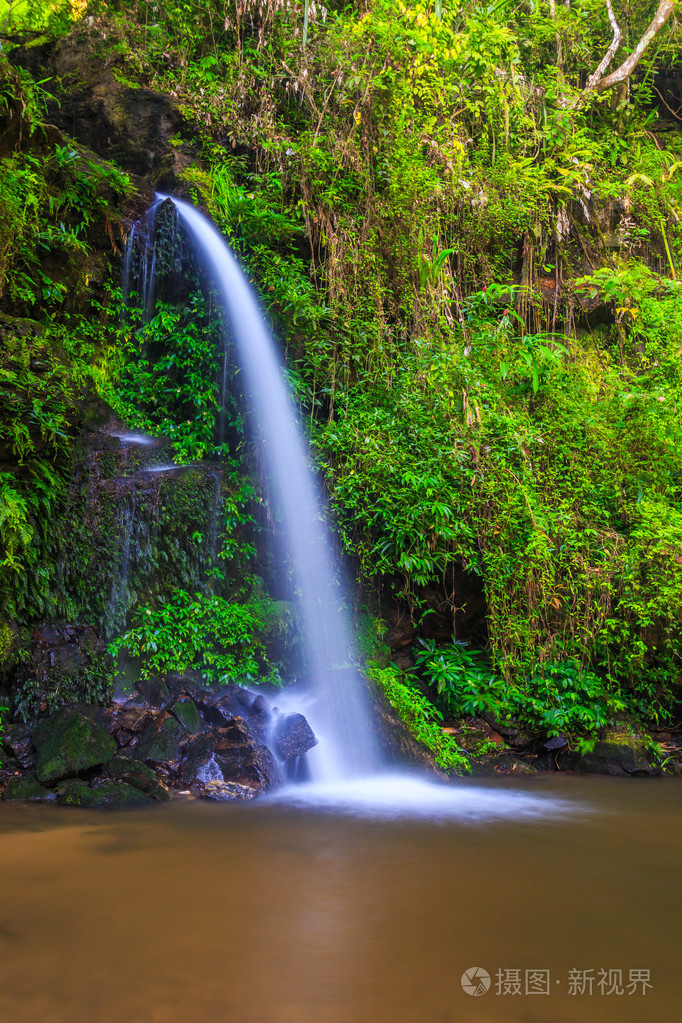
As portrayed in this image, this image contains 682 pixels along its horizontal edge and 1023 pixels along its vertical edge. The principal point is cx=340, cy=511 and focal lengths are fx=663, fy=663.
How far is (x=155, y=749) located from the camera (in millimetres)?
4969

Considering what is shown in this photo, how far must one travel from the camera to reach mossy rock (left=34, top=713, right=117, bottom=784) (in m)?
4.56

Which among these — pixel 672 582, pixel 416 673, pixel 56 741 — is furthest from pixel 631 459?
pixel 56 741

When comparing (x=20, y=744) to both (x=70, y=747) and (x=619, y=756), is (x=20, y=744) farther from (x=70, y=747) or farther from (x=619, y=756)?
(x=619, y=756)

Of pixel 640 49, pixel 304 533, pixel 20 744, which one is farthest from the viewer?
pixel 640 49

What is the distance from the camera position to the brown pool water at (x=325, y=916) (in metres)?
2.22

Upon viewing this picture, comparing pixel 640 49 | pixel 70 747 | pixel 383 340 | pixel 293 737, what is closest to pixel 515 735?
pixel 293 737

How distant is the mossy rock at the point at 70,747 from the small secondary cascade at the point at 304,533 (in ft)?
5.35

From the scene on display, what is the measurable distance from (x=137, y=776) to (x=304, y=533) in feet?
9.74

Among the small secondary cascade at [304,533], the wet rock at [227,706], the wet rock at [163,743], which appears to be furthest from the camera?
the small secondary cascade at [304,533]

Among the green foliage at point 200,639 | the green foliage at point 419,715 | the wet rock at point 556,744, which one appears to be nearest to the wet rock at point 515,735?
the wet rock at point 556,744

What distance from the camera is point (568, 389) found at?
7.98m

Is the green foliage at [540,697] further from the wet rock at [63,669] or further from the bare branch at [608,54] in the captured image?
the bare branch at [608,54]

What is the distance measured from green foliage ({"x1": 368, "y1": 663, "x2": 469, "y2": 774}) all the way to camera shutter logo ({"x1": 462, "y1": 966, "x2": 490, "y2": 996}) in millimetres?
3351

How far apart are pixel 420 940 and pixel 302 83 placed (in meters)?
9.59
